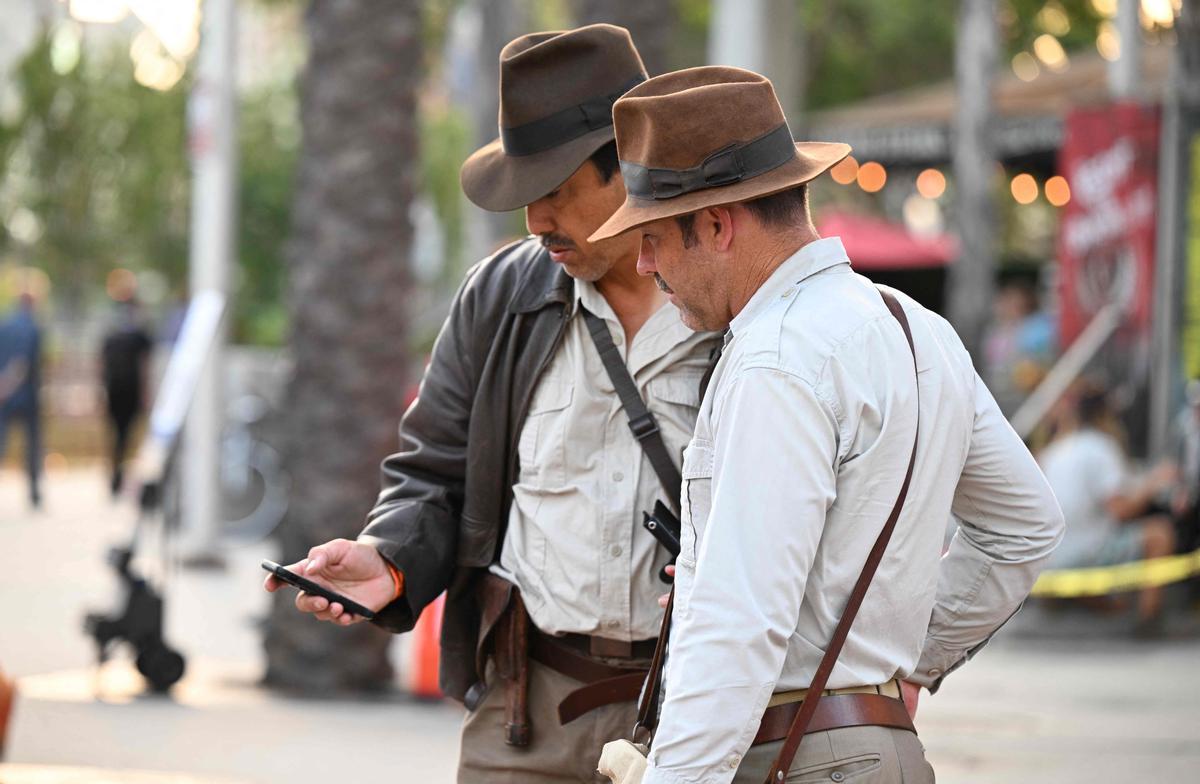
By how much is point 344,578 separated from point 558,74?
1.06m

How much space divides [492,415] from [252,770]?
3583 mm

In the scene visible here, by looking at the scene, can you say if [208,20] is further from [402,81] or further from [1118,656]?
[1118,656]

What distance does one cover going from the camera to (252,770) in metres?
6.40

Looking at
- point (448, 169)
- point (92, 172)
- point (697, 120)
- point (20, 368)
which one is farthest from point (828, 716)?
point (448, 169)

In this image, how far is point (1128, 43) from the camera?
13.2 m

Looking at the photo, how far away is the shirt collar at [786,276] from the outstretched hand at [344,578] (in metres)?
0.98

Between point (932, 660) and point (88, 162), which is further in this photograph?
point (88, 162)

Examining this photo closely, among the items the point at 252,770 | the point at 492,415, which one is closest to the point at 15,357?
the point at 252,770

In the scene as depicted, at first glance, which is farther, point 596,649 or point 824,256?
point 596,649

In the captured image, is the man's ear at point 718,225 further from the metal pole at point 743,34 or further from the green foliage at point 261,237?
the green foliage at point 261,237

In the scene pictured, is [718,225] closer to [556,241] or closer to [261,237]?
[556,241]

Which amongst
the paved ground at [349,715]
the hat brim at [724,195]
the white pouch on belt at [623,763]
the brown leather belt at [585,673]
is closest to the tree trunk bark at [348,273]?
the paved ground at [349,715]

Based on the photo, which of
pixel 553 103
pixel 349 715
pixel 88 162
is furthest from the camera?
pixel 88 162

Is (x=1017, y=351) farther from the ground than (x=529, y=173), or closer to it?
closer to it
